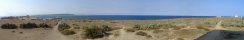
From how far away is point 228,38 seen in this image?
94.2ft

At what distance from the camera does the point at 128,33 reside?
124ft

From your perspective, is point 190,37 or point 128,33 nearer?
point 190,37

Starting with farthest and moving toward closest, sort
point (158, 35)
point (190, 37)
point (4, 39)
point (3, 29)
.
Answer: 1. point (3, 29)
2. point (4, 39)
3. point (158, 35)
4. point (190, 37)

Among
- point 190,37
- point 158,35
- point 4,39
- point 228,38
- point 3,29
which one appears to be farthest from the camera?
point 3,29

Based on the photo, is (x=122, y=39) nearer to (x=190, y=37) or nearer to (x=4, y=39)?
(x=190, y=37)

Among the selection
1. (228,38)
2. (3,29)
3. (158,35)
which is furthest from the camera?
(3,29)

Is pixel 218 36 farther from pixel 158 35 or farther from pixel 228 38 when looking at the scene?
pixel 158 35

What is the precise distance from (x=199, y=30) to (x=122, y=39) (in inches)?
347

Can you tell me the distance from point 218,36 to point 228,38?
3.55 ft

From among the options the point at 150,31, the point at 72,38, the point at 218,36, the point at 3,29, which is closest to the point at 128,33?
the point at 150,31

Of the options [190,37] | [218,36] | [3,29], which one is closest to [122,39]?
[190,37]

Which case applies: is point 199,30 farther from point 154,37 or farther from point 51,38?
point 51,38

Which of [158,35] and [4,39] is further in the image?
[4,39]

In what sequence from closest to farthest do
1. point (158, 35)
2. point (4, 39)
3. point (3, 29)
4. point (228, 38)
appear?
point (228, 38), point (158, 35), point (4, 39), point (3, 29)
